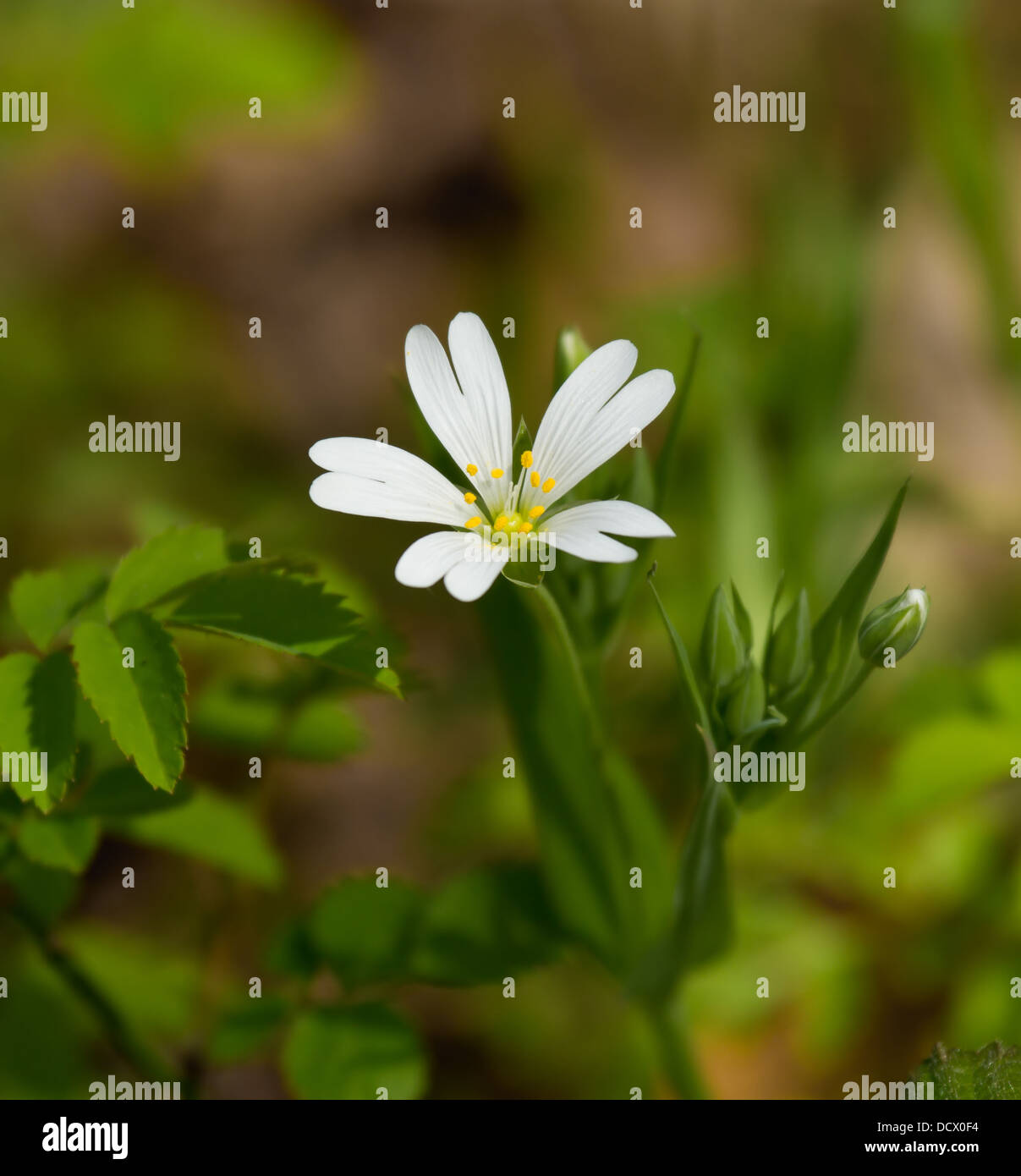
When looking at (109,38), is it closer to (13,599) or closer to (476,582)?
(13,599)

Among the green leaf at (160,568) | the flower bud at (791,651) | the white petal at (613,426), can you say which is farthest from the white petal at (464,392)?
the flower bud at (791,651)

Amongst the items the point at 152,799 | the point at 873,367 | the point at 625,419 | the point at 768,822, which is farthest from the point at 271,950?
the point at 873,367

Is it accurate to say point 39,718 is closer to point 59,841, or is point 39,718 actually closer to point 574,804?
point 59,841

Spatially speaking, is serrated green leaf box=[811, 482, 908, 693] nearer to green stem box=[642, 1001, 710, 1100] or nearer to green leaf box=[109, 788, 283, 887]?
green stem box=[642, 1001, 710, 1100]

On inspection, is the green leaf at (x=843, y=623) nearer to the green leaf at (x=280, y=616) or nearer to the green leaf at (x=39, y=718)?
the green leaf at (x=280, y=616)

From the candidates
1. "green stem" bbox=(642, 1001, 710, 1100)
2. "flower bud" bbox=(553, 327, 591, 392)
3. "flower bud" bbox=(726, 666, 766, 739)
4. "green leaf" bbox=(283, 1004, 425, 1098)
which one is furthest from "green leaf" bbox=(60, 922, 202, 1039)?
"flower bud" bbox=(553, 327, 591, 392)

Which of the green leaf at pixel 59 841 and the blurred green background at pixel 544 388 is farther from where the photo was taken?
the blurred green background at pixel 544 388
